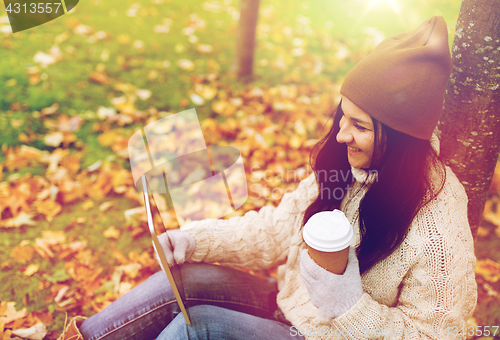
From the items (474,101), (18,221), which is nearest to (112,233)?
(18,221)

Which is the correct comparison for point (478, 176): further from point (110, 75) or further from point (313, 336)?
point (110, 75)

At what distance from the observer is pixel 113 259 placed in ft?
6.98

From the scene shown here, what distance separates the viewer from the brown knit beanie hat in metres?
1.06

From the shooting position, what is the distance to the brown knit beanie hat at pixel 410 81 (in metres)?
1.06

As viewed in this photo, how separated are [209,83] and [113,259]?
216 cm

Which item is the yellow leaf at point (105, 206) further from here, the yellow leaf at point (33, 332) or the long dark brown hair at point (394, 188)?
the long dark brown hair at point (394, 188)

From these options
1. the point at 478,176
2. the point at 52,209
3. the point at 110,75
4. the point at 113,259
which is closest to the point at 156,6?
the point at 110,75

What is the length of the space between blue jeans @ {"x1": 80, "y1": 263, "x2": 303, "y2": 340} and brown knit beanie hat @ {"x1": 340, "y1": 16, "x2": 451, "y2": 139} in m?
0.97

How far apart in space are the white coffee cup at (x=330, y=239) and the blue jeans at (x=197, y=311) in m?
0.46

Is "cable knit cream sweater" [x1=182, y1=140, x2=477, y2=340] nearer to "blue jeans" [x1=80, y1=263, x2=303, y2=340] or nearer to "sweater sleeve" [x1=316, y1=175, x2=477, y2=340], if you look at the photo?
"sweater sleeve" [x1=316, y1=175, x2=477, y2=340]

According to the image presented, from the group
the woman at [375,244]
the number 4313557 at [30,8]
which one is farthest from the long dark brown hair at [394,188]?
the number 4313557 at [30,8]

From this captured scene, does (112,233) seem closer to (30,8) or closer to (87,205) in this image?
(87,205)

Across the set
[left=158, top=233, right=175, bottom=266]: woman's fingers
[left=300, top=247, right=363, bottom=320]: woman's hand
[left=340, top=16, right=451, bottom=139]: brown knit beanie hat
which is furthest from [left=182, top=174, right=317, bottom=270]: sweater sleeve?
[left=340, top=16, right=451, bottom=139]: brown knit beanie hat

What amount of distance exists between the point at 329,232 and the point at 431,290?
1.36ft
